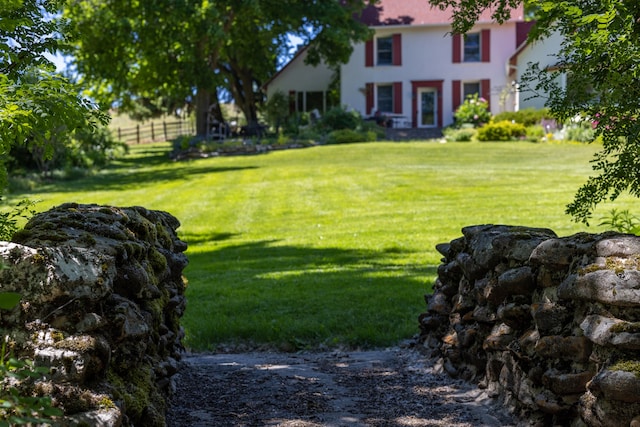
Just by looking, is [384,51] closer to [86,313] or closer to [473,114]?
[473,114]

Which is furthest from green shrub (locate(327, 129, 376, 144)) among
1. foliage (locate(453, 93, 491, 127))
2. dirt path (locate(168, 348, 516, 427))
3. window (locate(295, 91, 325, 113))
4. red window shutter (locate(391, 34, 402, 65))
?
dirt path (locate(168, 348, 516, 427))

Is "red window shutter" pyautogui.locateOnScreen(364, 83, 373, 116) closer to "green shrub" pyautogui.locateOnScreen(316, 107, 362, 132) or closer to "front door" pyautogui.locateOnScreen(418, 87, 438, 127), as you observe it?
"front door" pyautogui.locateOnScreen(418, 87, 438, 127)

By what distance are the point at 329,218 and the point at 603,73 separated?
1142 centimetres

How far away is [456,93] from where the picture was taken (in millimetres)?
41656

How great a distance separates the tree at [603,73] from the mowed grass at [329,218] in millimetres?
3057

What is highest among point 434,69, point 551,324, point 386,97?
point 434,69

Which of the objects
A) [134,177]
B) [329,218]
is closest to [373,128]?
[134,177]

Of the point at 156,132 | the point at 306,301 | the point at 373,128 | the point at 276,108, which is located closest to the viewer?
the point at 306,301

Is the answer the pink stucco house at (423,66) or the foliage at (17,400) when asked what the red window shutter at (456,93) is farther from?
the foliage at (17,400)

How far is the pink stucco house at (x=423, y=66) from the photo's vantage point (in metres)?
41.1

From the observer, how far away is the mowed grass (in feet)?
28.0

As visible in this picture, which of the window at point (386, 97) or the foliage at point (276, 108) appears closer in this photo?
the window at point (386, 97)

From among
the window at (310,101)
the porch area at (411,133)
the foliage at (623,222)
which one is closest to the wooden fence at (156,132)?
the window at (310,101)

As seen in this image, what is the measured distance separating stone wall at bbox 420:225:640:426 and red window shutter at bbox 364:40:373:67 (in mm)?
36334
